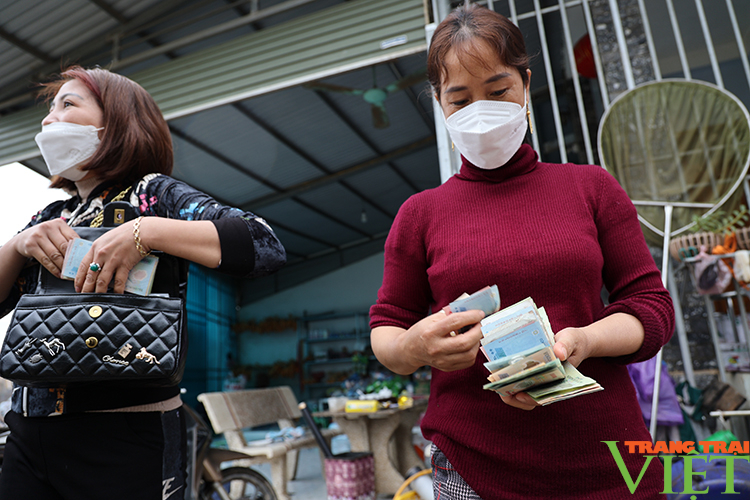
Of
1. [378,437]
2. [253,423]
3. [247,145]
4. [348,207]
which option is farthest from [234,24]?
[348,207]

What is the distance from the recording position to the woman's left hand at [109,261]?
91 cm

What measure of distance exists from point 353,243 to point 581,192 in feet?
47.4

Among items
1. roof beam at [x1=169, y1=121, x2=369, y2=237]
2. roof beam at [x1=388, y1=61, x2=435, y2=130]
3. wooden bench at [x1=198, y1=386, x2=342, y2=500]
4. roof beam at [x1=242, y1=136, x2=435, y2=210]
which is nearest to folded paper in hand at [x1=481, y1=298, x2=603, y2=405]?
wooden bench at [x1=198, y1=386, x2=342, y2=500]

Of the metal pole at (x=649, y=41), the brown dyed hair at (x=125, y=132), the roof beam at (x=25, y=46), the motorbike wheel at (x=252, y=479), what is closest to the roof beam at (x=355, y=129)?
the roof beam at (x=25, y=46)

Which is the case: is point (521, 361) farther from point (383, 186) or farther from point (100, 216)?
point (383, 186)

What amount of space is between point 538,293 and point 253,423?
4.60 m

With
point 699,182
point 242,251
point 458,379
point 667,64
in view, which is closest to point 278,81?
point 699,182

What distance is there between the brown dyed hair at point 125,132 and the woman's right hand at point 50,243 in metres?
0.21

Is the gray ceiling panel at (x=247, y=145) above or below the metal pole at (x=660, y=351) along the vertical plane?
above

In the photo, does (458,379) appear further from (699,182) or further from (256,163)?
(256,163)

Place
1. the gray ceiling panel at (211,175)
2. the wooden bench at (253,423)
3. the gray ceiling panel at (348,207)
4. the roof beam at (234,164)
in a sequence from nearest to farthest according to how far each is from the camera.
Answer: the wooden bench at (253,423), the roof beam at (234,164), the gray ceiling panel at (211,175), the gray ceiling panel at (348,207)

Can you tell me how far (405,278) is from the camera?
0.93 meters

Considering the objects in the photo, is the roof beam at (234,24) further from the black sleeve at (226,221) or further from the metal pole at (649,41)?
the black sleeve at (226,221)

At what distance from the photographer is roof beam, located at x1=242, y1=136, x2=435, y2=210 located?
33.9ft
